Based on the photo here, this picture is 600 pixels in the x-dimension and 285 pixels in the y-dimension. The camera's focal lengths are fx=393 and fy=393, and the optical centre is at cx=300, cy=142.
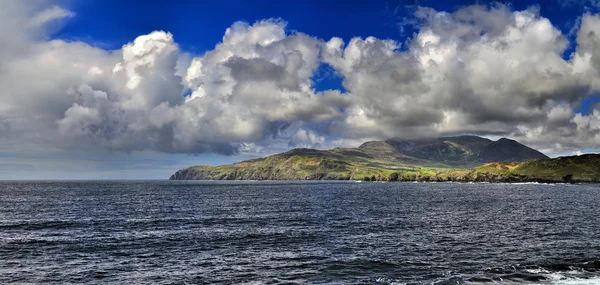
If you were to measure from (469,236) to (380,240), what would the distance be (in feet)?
57.5

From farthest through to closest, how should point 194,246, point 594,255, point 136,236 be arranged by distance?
point 136,236 → point 194,246 → point 594,255

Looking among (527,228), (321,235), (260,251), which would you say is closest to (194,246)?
(260,251)

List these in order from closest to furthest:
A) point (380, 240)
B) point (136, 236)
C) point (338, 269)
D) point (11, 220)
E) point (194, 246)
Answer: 1. point (338, 269)
2. point (194, 246)
3. point (380, 240)
4. point (136, 236)
5. point (11, 220)

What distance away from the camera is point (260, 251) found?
5966 centimetres

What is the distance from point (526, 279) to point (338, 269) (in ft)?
69.4

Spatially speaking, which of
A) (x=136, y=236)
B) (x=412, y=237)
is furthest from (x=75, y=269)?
(x=412, y=237)

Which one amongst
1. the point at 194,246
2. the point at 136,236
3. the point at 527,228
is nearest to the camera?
the point at 194,246

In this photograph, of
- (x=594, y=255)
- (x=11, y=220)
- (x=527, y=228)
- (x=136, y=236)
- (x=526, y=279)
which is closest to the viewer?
(x=526, y=279)

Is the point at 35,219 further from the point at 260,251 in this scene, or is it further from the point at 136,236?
the point at 260,251

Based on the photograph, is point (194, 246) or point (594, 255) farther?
point (194, 246)

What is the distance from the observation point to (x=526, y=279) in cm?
4397

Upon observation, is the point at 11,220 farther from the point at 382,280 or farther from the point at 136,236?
the point at 382,280

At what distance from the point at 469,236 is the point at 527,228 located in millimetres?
19090

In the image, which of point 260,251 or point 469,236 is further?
point 469,236
